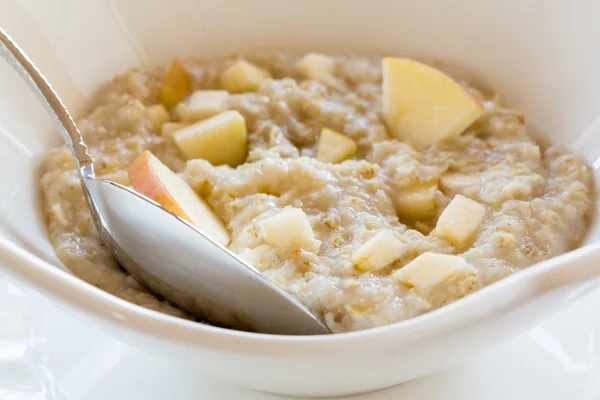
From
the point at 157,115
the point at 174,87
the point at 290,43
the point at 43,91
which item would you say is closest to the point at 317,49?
the point at 290,43

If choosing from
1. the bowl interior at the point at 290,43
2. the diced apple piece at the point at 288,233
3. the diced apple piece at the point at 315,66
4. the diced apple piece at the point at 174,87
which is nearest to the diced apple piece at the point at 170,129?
the diced apple piece at the point at 174,87

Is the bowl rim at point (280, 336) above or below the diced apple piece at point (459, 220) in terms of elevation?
above

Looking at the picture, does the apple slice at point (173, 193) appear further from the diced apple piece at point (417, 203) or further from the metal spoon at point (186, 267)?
the diced apple piece at point (417, 203)

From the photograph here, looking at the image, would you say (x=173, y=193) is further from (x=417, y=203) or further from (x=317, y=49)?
(x=317, y=49)

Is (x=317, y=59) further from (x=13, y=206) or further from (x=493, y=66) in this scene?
(x=13, y=206)

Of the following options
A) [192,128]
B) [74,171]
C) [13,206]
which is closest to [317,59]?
[192,128]

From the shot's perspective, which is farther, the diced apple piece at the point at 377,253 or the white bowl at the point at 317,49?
the diced apple piece at the point at 377,253

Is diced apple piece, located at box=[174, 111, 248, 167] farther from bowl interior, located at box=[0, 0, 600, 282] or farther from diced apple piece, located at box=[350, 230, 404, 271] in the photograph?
diced apple piece, located at box=[350, 230, 404, 271]
